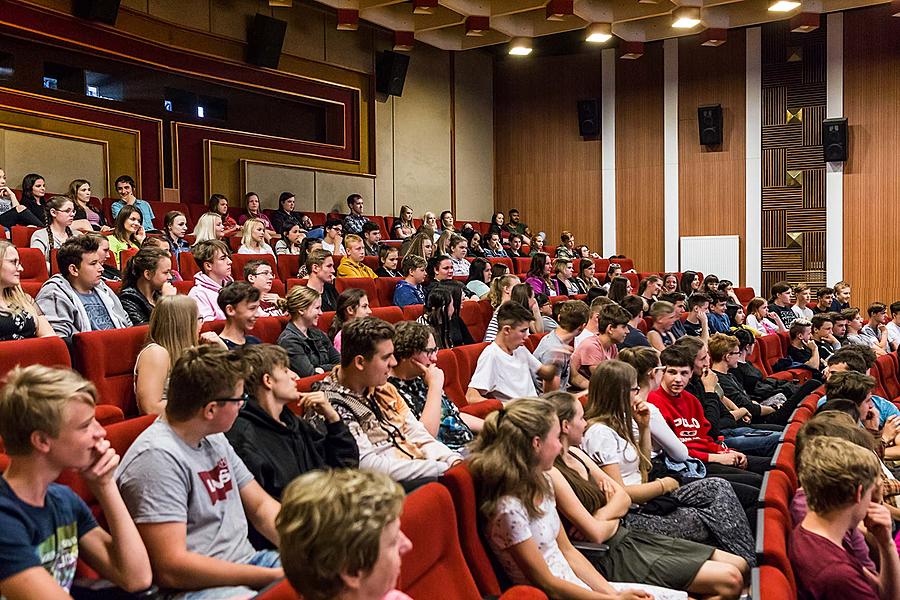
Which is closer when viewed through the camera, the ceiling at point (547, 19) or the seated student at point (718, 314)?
the seated student at point (718, 314)

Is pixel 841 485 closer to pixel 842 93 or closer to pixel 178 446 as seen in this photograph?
pixel 178 446

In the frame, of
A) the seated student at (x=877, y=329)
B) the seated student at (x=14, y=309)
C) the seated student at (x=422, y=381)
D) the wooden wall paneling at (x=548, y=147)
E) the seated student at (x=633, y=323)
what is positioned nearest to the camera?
the seated student at (x=422, y=381)

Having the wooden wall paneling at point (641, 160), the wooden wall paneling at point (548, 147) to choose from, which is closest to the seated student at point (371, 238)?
the wooden wall paneling at point (548, 147)

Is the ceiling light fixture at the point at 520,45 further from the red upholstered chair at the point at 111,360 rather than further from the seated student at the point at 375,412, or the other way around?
the seated student at the point at 375,412

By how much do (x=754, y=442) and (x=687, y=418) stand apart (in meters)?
0.35

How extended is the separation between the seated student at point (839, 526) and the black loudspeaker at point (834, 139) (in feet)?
15.6

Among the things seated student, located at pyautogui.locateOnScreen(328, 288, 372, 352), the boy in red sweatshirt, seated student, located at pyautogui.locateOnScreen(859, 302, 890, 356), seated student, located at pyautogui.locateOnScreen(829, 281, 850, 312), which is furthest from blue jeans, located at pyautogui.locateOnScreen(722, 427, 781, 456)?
seated student, located at pyautogui.locateOnScreen(829, 281, 850, 312)

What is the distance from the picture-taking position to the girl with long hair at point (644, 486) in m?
1.52

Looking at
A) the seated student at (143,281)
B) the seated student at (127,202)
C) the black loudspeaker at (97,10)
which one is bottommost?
the seated student at (143,281)

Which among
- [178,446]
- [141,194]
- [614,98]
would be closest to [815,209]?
[614,98]

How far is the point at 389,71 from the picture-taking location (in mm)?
5512

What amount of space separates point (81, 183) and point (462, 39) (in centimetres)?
316

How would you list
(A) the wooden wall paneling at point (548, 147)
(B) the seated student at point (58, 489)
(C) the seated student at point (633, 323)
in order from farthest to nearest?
1. (A) the wooden wall paneling at point (548, 147)
2. (C) the seated student at point (633, 323)
3. (B) the seated student at point (58, 489)

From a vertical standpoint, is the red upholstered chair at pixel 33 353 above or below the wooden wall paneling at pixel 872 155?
below
